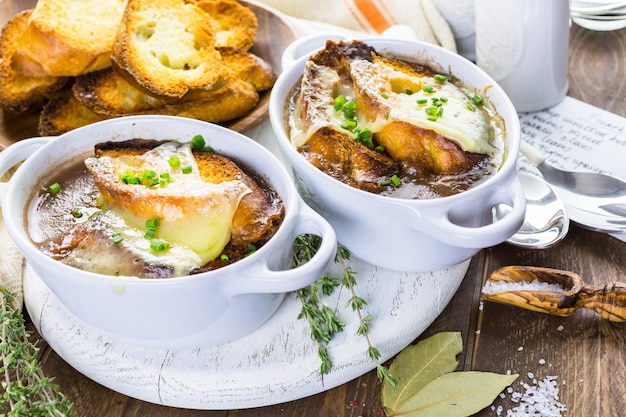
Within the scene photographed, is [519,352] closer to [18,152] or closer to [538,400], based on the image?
[538,400]

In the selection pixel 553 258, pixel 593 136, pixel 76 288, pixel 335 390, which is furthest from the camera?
pixel 593 136

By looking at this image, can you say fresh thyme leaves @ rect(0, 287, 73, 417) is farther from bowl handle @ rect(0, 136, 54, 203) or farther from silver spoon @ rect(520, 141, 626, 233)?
silver spoon @ rect(520, 141, 626, 233)

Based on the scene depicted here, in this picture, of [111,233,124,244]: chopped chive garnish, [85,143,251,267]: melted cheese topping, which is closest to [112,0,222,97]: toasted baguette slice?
[85,143,251,267]: melted cheese topping

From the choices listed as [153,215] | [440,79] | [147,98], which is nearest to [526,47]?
[440,79]

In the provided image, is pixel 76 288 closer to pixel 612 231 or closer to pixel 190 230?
pixel 190 230

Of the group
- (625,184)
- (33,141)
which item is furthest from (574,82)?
(33,141)
